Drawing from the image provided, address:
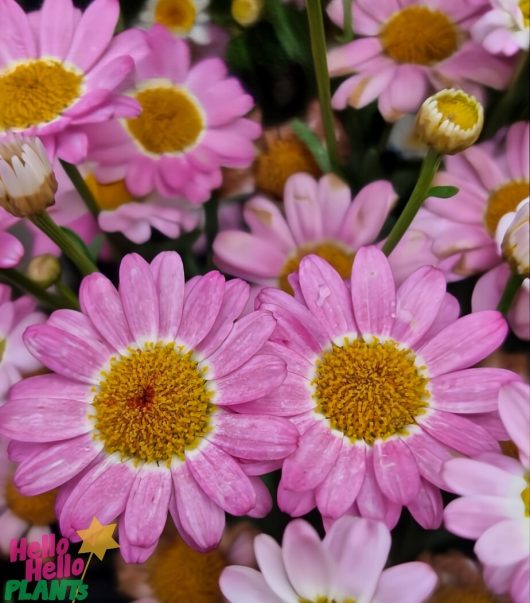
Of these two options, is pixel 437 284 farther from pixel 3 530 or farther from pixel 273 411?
pixel 3 530

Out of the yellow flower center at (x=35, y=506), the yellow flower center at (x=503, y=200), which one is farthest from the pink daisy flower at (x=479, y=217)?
the yellow flower center at (x=35, y=506)

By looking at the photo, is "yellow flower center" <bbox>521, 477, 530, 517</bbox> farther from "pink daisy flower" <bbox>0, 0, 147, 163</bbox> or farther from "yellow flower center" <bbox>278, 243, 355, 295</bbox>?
"pink daisy flower" <bbox>0, 0, 147, 163</bbox>

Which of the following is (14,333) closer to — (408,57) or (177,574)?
(177,574)

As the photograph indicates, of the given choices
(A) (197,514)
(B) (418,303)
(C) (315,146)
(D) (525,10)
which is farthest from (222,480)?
(D) (525,10)

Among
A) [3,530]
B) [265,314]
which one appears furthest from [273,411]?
[3,530]

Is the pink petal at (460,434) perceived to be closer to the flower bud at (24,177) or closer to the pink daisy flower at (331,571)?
the pink daisy flower at (331,571)

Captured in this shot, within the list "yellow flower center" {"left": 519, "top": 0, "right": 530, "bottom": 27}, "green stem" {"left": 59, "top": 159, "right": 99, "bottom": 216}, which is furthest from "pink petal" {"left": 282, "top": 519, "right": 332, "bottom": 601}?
"yellow flower center" {"left": 519, "top": 0, "right": 530, "bottom": 27}

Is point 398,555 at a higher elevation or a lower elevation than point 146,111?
lower
